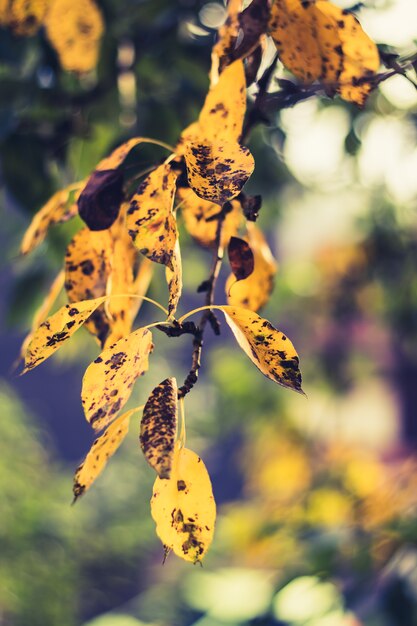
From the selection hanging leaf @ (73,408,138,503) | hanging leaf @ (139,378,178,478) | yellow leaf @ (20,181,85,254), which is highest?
yellow leaf @ (20,181,85,254)

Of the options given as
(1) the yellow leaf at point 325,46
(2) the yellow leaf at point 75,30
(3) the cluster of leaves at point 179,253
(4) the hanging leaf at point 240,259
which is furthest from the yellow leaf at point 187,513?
(2) the yellow leaf at point 75,30

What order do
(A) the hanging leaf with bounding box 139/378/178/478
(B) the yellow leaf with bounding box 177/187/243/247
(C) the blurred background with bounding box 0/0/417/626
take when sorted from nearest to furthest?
(A) the hanging leaf with bounding box 139/378/178/478 < (B) the yellow leaf with bounding box 177/187/243/247 < (C) the blurred background with bounding box 0/0/417/626

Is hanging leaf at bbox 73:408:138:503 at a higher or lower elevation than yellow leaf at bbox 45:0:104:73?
lower

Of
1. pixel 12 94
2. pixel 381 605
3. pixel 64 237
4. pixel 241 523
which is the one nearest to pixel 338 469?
pixel 241 523

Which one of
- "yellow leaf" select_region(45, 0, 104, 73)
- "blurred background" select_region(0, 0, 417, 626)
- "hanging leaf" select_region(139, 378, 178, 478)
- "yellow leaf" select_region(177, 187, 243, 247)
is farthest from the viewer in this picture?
"blurred background" select_region(0, 0, 417, 626)

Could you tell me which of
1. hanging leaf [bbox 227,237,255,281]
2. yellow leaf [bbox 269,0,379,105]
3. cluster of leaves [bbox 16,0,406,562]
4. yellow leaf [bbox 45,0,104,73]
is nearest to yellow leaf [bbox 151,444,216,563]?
cluster of leaves [bbox 16,0,406,562]

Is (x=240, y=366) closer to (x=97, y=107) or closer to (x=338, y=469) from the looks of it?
(x=338, y=469)

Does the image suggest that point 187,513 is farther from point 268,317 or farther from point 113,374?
point 268,317

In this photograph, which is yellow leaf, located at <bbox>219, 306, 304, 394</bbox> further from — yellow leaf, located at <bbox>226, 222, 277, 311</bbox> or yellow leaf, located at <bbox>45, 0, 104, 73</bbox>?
yellow leaf, located at <bbox>45, 0, 104, 73</bbox>
